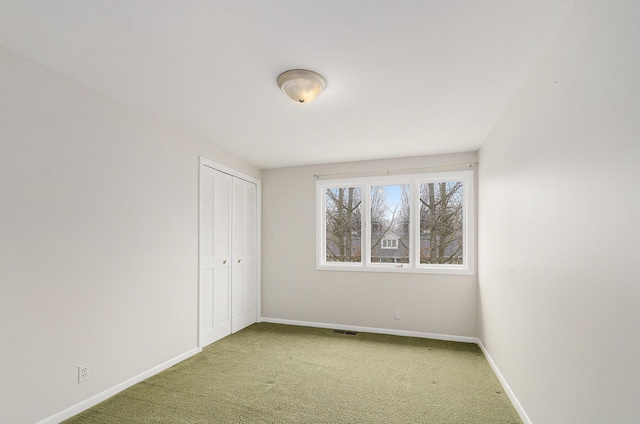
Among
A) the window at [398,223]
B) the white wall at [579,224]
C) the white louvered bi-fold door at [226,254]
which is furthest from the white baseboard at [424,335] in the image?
the window at [398,223]

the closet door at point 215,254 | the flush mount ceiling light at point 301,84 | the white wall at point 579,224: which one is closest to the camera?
the white wall at point 579,224

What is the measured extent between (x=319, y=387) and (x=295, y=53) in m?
2.66

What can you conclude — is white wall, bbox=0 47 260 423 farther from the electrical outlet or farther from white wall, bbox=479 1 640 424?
white wall, bbox=479 1 640 424

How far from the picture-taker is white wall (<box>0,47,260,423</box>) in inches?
79.7

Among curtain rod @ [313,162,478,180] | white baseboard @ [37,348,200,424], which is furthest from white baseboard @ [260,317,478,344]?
curtain rod @ [313,162,478,180]

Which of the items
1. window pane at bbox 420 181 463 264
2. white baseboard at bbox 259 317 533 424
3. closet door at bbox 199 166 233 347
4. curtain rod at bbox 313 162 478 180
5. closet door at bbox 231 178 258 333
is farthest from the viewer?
closet door at bbox 231 178 258 333

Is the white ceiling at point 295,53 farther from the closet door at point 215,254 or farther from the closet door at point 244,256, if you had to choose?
the closet door at point 244,256

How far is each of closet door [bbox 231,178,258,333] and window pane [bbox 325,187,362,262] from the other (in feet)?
3.74

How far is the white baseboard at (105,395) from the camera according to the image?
7.31 feet

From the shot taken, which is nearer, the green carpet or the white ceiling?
the white ceiling

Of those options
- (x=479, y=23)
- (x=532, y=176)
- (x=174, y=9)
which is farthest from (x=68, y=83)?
(x=532, y=176)

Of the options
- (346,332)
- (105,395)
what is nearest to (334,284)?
(346,332)

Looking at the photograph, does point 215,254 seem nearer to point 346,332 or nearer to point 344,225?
point 344,225

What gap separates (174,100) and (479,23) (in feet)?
7.50
